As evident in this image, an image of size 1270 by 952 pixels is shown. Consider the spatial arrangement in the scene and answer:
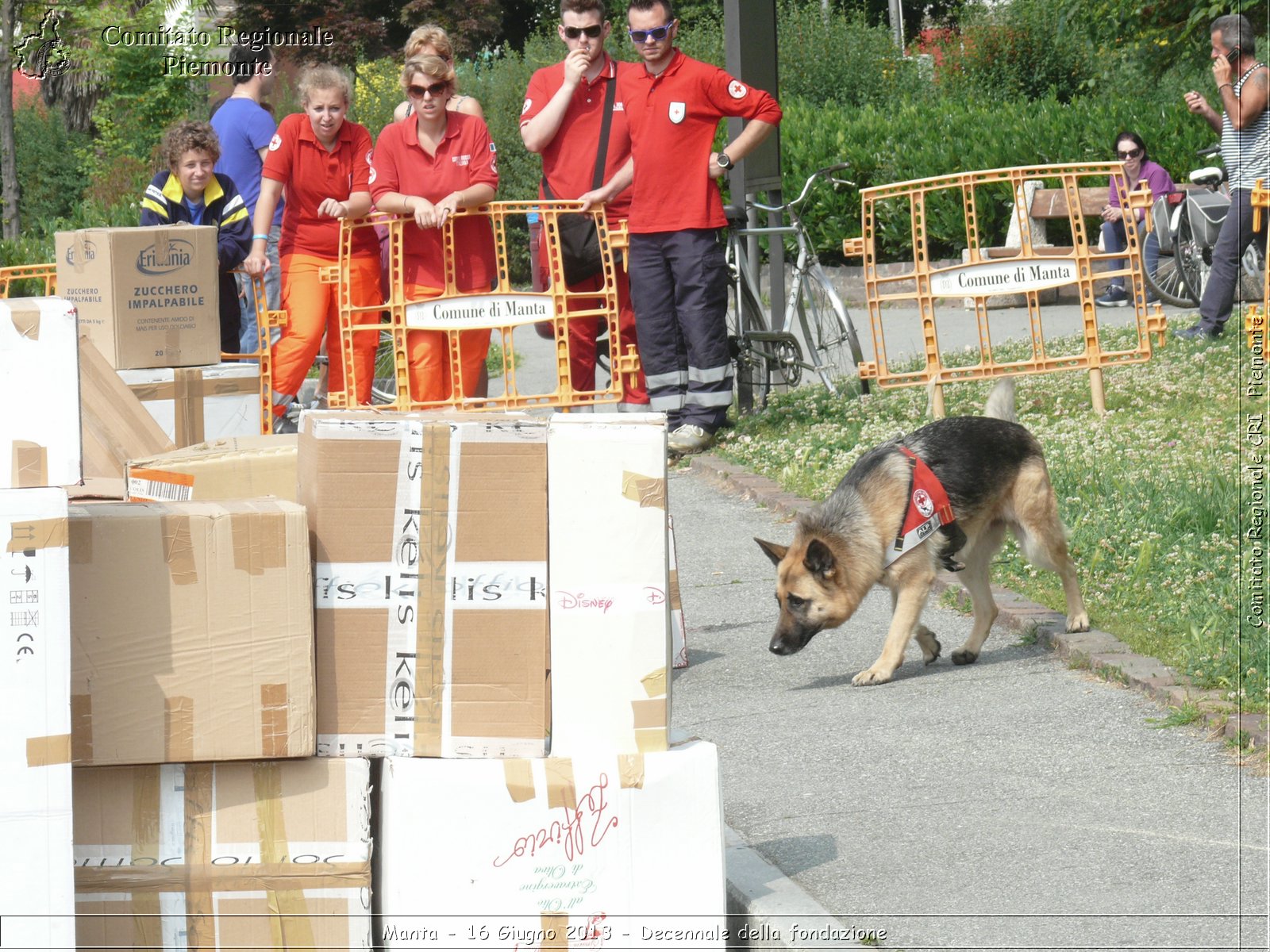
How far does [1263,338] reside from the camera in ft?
31.1

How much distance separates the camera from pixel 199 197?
9.20 meters

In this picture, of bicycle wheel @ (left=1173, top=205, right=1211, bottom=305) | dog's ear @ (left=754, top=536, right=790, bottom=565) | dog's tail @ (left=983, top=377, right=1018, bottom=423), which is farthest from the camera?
bicycle wheel @ (left=1173, top=205, right=1211, bottom=305)

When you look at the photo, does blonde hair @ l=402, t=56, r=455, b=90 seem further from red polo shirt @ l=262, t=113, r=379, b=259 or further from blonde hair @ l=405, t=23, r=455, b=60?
red polo shirt @ l=262, t=113, r=379, b=259

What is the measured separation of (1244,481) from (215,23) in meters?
26.9

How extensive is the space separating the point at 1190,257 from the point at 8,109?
49.4ft

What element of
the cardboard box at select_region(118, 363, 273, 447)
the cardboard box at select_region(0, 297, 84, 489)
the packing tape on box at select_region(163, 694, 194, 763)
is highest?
the cardboard box at select_region(118, 363, 273, 447)

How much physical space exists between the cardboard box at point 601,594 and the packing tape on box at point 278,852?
0.68m

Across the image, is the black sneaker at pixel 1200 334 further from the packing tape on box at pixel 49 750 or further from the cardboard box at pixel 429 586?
the packing tape on box at pixel 49 750

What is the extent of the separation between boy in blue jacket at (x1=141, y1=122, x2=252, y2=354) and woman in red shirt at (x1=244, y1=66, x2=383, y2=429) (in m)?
0.15

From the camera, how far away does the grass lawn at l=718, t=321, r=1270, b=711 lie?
19.7 feet

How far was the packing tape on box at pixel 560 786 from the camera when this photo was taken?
378cm

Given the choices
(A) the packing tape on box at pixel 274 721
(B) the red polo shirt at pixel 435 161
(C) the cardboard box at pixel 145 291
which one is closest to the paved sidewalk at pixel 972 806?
(A) the packing tape on box at pixel 274 721

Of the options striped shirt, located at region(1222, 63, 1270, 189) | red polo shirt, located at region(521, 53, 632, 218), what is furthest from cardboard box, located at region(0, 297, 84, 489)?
striped shirt, located at region(1222, 63, 1270, 189)

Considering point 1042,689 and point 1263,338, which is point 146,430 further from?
point 1263,338
